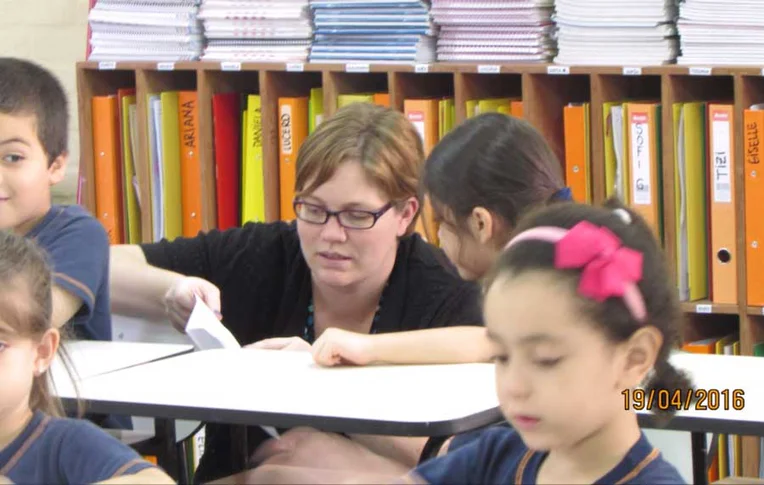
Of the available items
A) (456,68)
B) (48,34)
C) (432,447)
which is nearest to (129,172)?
(48,34)

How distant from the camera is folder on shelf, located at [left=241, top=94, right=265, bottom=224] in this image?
12.7 ft

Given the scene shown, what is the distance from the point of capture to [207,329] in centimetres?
236

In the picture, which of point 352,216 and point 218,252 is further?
point 218,252

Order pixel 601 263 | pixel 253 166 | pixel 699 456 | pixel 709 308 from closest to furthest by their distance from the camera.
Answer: pixel 601 263 < pixel 699 456 < pixel 709 308 < pixel 253 166

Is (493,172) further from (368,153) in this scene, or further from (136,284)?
(136,284)

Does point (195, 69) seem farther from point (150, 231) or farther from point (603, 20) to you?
point (603, 20)

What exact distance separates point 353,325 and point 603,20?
1276 mm

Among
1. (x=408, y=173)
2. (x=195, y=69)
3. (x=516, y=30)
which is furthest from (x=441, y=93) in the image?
(x=408, y=173)

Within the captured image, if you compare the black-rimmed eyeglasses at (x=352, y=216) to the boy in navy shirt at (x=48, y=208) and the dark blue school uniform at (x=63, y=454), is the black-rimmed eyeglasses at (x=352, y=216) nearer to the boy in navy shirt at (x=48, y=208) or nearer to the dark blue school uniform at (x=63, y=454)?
the boy in navy shirt at (x=48, y=208)

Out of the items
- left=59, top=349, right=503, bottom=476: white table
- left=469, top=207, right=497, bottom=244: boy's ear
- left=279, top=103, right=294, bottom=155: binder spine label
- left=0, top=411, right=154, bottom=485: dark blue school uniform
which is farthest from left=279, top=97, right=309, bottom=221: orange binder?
left=0, top=411, right=154, bottom=485: dark blue school uniform

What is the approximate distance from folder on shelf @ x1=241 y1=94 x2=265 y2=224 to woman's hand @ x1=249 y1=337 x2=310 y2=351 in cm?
149

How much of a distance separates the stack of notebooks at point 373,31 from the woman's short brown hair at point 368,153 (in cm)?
116

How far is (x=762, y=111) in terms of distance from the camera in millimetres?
3162

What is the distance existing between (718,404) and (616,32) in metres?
1.66
